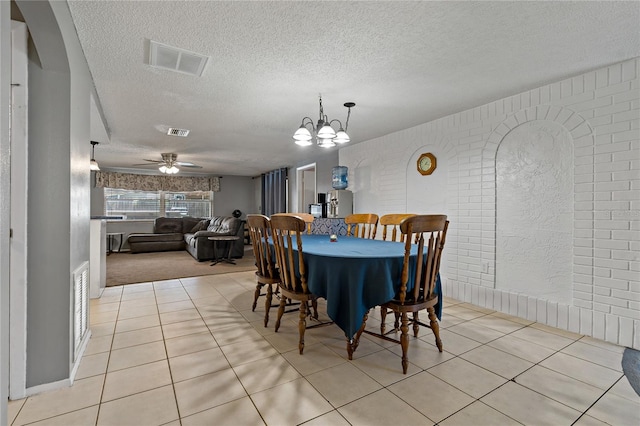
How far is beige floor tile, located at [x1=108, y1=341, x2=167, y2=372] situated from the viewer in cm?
209

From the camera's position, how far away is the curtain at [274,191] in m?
7.99

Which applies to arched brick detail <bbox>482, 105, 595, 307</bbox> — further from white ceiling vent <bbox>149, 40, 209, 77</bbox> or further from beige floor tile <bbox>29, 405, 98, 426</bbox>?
beige floor tile <bbox>29, 405, 98, 426</bbox>

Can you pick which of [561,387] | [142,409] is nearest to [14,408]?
[142,409]

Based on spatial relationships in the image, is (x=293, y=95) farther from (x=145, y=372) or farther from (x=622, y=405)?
(x=622, y=405)

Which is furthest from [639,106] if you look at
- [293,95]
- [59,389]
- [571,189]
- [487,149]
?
[59,389]

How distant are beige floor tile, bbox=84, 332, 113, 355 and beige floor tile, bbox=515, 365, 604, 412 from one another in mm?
2860

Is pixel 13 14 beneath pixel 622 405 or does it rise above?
above

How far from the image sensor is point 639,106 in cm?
236

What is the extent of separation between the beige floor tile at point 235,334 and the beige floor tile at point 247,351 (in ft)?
0.24

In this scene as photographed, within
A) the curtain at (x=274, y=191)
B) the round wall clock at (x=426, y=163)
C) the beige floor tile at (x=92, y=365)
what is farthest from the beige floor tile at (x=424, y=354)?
the curtain at (x=274, y=191)

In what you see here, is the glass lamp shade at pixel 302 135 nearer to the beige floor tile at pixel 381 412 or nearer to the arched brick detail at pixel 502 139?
the arched brick detail at pixel 502 139

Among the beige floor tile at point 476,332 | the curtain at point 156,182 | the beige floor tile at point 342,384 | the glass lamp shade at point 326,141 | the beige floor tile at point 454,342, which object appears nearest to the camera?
the beige floor tile at point 342,384

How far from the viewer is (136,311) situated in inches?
125

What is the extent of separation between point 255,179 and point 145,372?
8.51 metres
